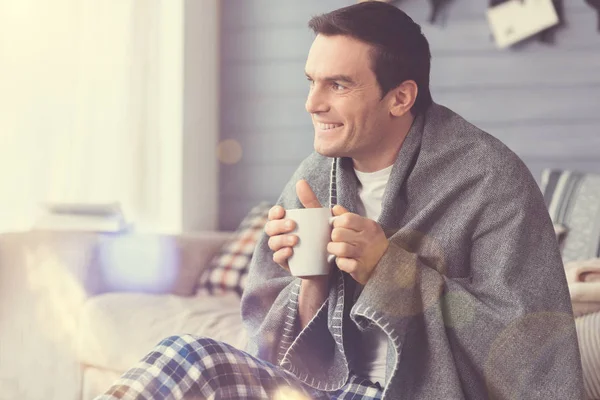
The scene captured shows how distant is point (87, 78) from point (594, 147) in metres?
1.96

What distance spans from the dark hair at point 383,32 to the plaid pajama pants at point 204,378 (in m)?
0.51

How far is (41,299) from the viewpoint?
232 centimetres

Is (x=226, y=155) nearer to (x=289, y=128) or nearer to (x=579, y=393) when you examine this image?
(x=289, y=128)

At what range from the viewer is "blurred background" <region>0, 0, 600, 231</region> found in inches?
112

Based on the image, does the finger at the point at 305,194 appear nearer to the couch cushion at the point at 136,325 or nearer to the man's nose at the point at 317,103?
the man's nose at the point at 317,103

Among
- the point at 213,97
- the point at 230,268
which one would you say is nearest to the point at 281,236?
the point at 230,268

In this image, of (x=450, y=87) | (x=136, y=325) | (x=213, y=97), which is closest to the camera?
(x=136, y=325)

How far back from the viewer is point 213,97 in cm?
331

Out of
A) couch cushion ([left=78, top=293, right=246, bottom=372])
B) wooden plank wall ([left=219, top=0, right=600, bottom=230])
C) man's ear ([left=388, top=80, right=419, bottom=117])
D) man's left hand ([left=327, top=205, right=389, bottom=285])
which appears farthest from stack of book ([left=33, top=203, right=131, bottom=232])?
man's left hand ([left=327, top=205, right=389, bottom=285])

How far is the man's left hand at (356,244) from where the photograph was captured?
1.11 metres

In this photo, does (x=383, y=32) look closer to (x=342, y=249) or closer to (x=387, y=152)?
(x=387, y=152)

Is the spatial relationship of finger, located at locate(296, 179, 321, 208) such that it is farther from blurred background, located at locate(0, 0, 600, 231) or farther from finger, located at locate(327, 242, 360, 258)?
blurred background, located at locate(0, 0, 600, 231)

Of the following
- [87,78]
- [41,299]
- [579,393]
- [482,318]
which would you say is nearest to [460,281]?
[482,318]

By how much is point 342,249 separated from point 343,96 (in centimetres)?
35
